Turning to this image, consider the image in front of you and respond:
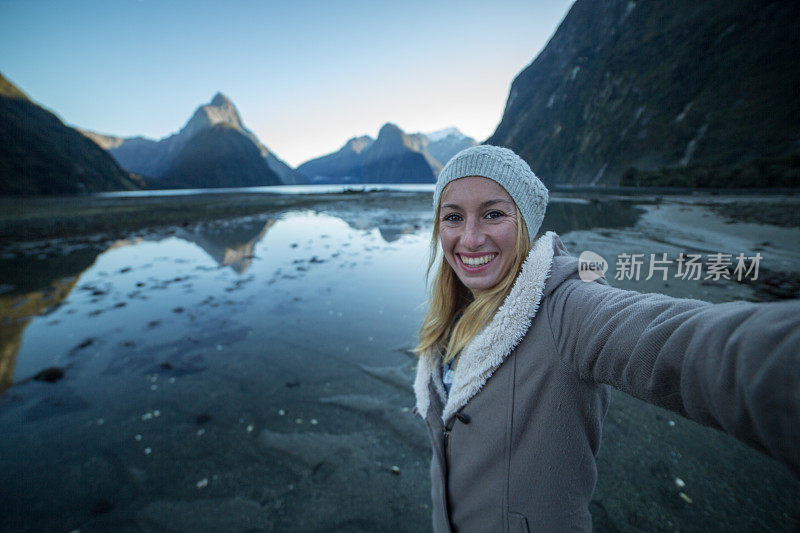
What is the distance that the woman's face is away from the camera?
1.70 metres

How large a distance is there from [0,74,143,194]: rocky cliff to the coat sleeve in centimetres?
Answer: 10568

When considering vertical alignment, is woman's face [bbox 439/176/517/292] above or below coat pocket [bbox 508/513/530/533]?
above

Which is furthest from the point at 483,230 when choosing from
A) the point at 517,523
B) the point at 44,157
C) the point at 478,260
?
the point at 44,157

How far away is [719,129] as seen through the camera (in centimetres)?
5478

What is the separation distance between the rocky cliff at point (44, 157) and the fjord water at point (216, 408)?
97.9 meters

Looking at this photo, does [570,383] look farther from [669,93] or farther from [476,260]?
[669,93]

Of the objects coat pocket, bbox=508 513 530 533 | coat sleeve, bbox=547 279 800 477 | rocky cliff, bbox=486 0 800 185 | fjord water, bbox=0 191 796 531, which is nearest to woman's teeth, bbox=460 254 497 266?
coat sleeve, bbox=547 279 800 477

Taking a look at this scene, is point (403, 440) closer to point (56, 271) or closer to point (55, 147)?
point (56, 271)

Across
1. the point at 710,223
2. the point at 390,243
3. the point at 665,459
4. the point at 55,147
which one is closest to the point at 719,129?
the point at 710,223

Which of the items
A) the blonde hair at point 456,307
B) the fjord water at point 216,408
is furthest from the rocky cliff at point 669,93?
the blonde hair at point 456,307

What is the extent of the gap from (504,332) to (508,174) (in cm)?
91

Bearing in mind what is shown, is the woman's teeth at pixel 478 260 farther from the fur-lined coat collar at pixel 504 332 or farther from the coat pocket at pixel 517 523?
the coat pocket at pixel 517 523

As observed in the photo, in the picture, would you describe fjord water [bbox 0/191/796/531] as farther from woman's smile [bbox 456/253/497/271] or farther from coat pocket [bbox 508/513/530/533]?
woman's smile [bbox 456/253/497/271]

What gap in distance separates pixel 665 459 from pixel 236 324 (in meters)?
6.95
